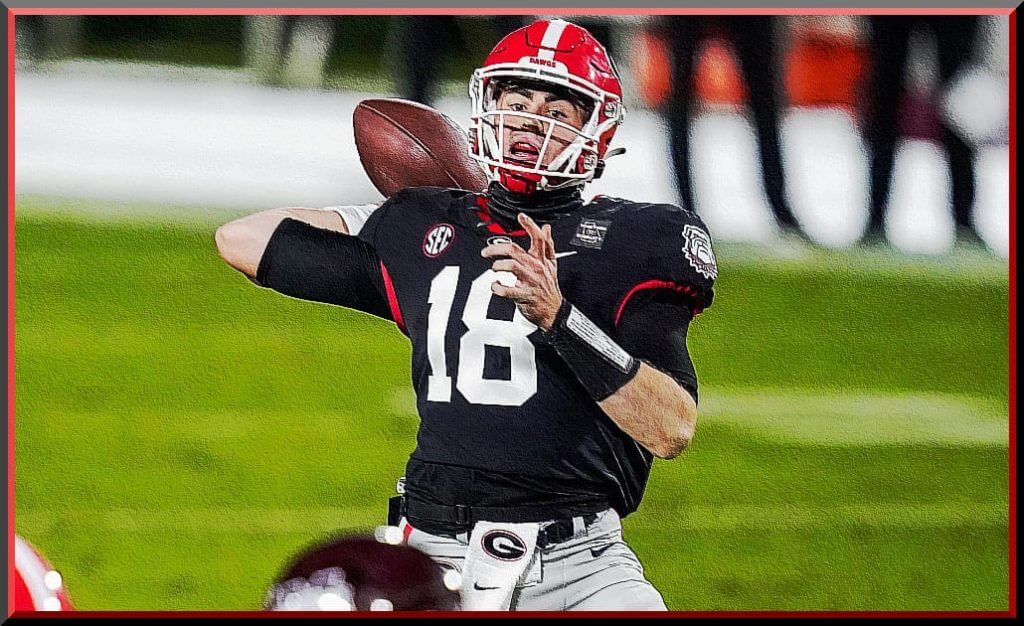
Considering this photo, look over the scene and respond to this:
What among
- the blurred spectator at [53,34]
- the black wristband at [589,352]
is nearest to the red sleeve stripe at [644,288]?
the black wristband at [589,352]

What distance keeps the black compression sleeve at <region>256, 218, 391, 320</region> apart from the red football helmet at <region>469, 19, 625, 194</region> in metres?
0.31

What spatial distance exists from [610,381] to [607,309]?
0.17m

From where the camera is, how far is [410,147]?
88.7 inches

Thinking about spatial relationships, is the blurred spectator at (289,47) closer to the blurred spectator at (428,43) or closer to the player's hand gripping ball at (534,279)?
the blurred spectator at (428,43)

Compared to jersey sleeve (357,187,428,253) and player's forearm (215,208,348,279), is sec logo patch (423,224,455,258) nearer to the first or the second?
jersey sleeve (357,187,428,253)

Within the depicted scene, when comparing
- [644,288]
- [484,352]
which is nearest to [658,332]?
[644,288]

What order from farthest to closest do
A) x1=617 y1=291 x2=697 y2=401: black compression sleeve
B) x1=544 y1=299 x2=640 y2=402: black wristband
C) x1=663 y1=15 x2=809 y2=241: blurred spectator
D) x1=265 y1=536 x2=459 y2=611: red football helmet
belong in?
x1=663 y1=15 x2=809 y2=241: blurred spectator, x1=265 y1=536 x2=459 y2=611: red football helmet, x1=617 y1=291 x2=697 y2=401: black compression sleeve, x1=544 y1=299 x2=640 y2=402: black wristband

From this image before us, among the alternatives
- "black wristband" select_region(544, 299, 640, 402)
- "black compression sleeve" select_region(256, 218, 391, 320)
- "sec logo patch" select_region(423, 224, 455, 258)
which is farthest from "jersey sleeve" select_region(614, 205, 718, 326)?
"black compression sleeve" select_region(256, 218, 391, 320)

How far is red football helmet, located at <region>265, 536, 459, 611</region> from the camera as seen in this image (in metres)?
2.14

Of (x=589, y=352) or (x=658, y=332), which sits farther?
(x=658, y=332)

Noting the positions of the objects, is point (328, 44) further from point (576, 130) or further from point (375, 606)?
point (375, 606)

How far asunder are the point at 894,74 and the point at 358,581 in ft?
5.13

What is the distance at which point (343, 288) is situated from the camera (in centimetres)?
220

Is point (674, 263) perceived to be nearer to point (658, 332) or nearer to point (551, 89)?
point (658, 332)
